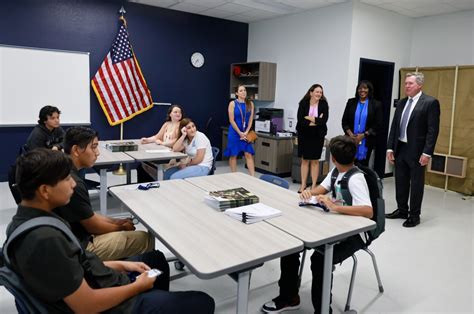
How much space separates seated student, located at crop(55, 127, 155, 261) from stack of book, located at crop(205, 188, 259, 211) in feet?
1.42

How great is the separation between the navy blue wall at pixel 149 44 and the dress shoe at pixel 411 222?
4214 mm

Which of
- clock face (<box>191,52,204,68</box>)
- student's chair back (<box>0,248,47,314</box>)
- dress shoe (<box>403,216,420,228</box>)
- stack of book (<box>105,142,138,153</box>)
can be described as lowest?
dress shoe (<box>403,216,420,228</box>)

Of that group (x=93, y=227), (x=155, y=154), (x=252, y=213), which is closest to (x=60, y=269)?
(x=93, y=227)

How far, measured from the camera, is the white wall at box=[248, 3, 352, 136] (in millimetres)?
5516

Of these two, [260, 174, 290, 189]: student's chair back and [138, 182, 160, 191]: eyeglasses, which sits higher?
[260, 174, 290, 189]: student's chair back

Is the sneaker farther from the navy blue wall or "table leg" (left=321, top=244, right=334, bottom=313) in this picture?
the navy blue wall

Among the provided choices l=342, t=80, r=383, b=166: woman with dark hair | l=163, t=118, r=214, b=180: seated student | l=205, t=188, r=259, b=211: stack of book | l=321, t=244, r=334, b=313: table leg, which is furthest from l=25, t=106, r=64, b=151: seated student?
l=342, t=80, r=383, b=166: woman with dark hair

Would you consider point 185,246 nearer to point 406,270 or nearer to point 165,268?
point 165,268

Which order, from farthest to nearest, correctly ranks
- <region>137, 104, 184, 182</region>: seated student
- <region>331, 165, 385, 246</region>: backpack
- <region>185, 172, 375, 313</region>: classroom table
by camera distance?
1. <region>137, 104, 184, 182</region>: seated student
2. <region>331, 165, 385, 246</region>: backpack
3. <region>185, 172, 375, 313</region>: classroom table

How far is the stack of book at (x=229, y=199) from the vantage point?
2086mm

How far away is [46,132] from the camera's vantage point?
12.9 feet

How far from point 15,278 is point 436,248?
3499 millimetres

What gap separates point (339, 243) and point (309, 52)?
442cm

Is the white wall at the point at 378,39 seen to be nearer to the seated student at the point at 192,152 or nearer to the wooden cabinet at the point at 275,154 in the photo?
the wooden cabinet at the point at 275,154
